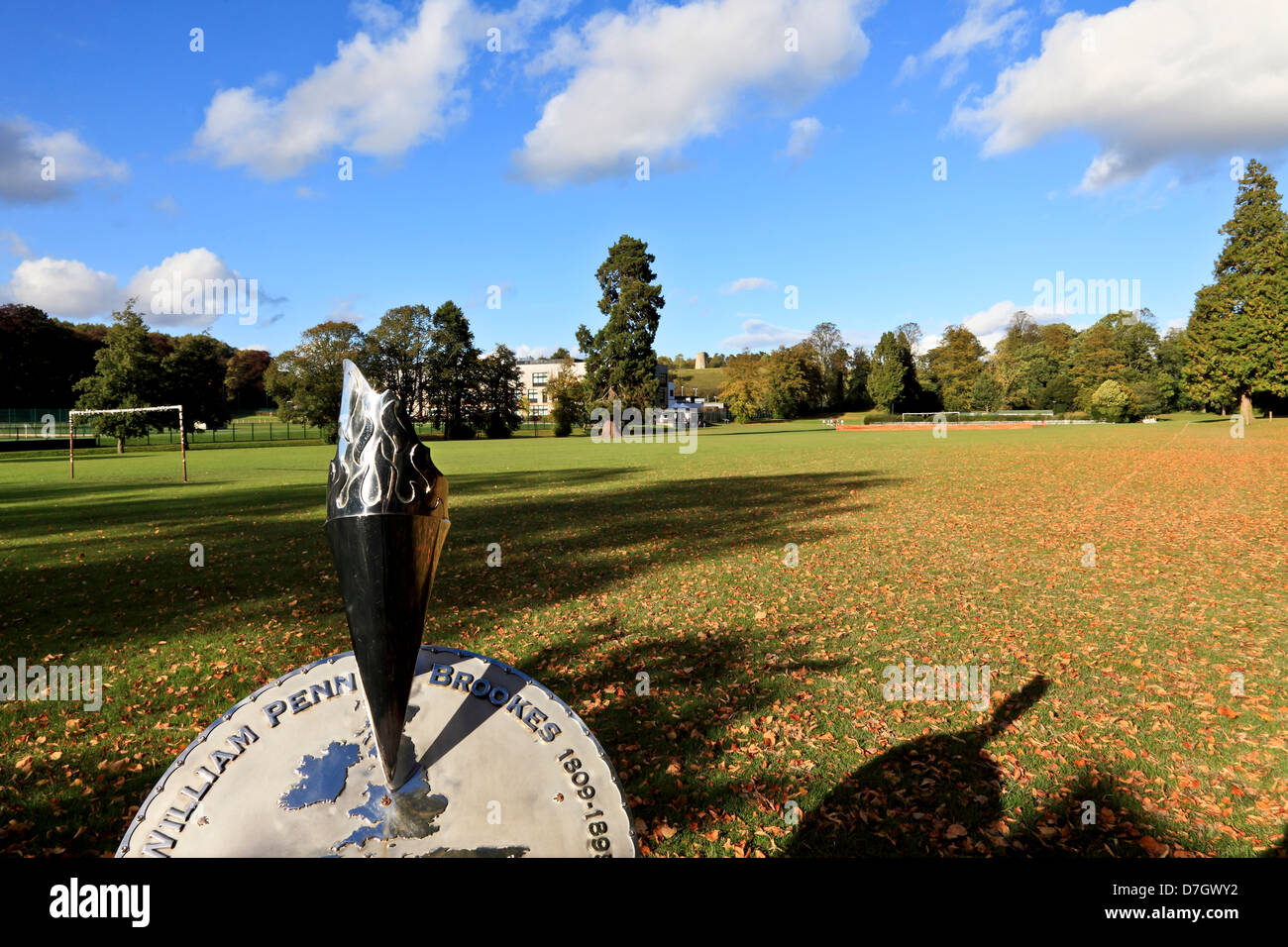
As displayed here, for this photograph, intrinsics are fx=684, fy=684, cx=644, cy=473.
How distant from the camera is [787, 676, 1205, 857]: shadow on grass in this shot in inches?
168

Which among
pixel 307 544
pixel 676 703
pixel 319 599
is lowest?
pixel 676 703

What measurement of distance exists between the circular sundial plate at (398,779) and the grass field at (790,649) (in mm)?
2562

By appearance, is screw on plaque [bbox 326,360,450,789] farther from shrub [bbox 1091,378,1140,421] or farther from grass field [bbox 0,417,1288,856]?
shrub [bbox 1091,378,1140,421]

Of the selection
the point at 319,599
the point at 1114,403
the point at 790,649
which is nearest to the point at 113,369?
the point at 319,599

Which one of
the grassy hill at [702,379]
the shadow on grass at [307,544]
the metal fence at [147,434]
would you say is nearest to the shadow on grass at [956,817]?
the shadow on grass at [307,544]

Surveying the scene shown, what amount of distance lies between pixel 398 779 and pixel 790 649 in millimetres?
6210

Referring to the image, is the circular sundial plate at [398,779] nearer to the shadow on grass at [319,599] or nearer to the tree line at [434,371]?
the shadow on grass at [319,599]

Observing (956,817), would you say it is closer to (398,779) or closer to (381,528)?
(398,779)

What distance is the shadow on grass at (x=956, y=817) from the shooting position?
427cm

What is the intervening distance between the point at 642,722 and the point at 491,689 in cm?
388

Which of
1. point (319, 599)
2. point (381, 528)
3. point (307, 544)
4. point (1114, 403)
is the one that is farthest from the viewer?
point (1114, 403)

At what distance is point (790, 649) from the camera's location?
774cm

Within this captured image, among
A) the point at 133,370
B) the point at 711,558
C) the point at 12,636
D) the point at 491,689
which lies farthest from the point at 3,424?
the point at 491,689

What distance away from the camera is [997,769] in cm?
518
